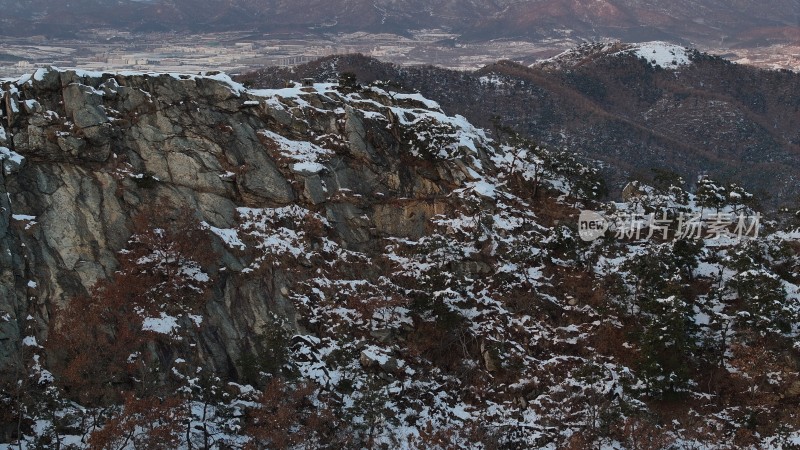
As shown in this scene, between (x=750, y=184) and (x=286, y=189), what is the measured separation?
3978 inches

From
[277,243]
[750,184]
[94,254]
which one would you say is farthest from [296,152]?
[750,184]

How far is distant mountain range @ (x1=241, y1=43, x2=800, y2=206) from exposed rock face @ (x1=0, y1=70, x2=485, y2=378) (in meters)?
66.2

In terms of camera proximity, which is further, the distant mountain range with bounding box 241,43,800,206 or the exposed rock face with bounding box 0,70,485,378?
the distant mountain range with bounding box 241,43,800,206

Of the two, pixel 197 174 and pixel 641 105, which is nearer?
pixel 197 174

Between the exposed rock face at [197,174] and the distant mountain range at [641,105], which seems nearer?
the exposed rock face at [197,174]

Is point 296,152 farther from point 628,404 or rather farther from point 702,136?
point 702,136

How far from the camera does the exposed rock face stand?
95.5ft

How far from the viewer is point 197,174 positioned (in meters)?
34.2

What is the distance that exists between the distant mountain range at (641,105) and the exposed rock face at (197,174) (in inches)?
2608

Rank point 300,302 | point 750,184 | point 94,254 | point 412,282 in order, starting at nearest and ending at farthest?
point 94,254 < point 300,302 < point 412,282 < point 750,184

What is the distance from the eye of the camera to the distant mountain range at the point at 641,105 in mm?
127500

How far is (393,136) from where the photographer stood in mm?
40250

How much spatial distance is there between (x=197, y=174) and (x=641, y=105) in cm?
16495

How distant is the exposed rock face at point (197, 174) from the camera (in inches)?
1145
